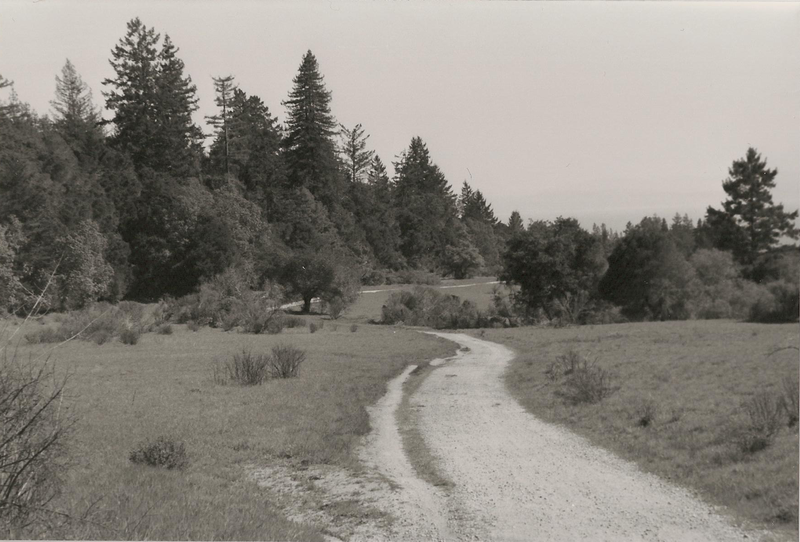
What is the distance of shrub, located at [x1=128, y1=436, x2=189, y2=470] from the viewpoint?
335 inches

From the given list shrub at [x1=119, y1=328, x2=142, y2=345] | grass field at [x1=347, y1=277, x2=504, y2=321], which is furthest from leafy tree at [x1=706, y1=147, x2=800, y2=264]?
grass field at [x1=347, y1=277, x2=504, y2=321]

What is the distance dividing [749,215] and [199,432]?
11.3 metres

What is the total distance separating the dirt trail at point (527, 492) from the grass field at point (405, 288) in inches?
1225

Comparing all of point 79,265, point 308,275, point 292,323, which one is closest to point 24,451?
point 79,265

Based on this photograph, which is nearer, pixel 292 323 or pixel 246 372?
pixel 246 372

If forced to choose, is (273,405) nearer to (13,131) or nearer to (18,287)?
(18,287)

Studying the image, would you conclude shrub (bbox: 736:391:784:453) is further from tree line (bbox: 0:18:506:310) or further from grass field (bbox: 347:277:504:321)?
grass field (bbox: 347:277:504:321)

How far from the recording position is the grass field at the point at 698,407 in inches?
264

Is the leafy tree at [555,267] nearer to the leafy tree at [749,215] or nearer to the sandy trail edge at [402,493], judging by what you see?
the leafy tree at [749,215]

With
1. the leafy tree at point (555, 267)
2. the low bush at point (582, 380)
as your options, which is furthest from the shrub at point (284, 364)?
the leafy tree at point (555, 267)

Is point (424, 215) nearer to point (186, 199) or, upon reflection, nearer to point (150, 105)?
point (186, 199)

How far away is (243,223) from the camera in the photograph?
49250 millimetres

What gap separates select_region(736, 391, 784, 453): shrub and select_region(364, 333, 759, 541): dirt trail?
141 cm

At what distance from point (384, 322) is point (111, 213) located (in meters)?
26.8
